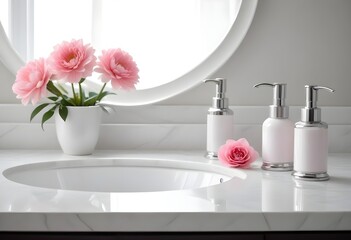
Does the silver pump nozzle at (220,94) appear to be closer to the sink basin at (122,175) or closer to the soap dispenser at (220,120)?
the soap dispenser at (220,120)

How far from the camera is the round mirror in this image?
63.4 inches

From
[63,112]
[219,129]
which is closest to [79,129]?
[63,112]

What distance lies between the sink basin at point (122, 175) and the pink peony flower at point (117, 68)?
0.20 meters

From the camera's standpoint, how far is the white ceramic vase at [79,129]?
1419mm

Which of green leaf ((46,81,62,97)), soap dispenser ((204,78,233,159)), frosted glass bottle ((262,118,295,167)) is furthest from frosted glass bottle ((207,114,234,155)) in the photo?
green leaf ((46,81,62,97))

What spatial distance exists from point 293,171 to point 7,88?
842mm

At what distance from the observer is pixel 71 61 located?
1362 millimetres

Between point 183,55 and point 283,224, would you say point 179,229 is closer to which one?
point 283,224

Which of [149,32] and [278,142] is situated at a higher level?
[149,32]

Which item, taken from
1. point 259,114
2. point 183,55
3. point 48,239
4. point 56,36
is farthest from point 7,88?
point 48,239

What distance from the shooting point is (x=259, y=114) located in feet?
5.22

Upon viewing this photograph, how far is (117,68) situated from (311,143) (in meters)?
0.52

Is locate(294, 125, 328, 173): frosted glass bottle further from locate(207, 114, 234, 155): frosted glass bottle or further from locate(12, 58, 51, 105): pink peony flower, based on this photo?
locate(12, 58, 51, 105): pink peony flower

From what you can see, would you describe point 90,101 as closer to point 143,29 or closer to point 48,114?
point 48,114
